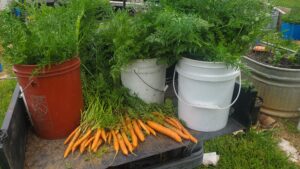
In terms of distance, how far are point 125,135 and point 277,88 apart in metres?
1.97

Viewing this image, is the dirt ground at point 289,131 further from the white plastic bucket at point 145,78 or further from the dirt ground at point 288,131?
the white plastic bucket at point 145,78

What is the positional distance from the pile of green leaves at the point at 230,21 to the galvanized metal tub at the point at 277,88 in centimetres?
123

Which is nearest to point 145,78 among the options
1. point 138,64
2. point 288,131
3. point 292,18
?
point 138,64

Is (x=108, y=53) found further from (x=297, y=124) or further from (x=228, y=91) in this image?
(x=297, y=124)

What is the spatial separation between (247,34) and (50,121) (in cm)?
119

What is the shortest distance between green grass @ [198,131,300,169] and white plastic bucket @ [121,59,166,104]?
3.04 ft

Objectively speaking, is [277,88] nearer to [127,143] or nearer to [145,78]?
[145,78]

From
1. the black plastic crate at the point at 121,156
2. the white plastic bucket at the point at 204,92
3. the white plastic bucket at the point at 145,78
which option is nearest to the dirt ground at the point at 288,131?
the black plastic crate at the point at 121,156

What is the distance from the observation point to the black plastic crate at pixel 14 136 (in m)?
1.17

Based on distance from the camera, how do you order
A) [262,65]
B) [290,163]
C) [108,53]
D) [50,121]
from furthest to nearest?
[262,65], [290,163], [108,53], [50,121]

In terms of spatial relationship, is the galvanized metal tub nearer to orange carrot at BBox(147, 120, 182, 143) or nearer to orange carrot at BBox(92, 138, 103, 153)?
orange carrot at BBox(147, 120, 182, 143)

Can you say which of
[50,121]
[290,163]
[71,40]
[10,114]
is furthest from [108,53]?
[290,163]

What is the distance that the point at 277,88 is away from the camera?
2.85 meters

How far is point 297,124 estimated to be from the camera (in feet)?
9.53
